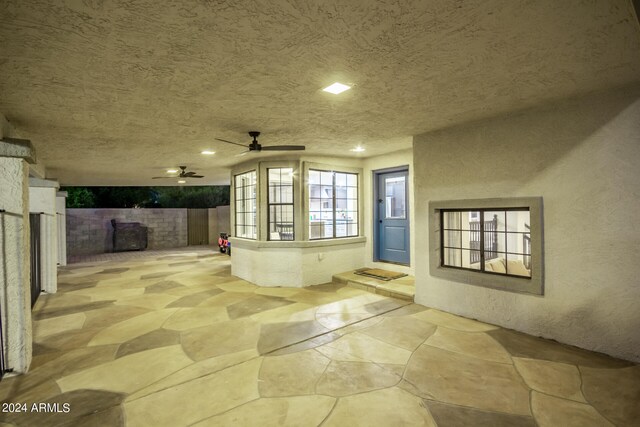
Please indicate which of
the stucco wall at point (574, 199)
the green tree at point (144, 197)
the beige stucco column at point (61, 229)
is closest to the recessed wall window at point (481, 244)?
the stucco wall at point (574, 199)

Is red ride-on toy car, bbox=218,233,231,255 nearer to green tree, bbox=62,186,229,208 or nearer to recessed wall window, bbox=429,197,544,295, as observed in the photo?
recessed wall window, bbox=429,197,544,295

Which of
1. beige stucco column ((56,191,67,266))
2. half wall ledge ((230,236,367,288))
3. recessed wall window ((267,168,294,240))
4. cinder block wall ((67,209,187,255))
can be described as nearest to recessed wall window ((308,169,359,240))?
half wall ledge ((230,236,367,288))

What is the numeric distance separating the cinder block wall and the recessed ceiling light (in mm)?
12971

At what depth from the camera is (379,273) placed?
6266mm

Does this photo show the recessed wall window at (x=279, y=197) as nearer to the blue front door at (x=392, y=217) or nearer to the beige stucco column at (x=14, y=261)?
the blue front door at (x=392, y=217)

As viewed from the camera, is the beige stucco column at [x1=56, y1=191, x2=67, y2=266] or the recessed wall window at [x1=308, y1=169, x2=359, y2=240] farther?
the beige stucco column at [x1=56, y1=191, x2=67, y2=266]

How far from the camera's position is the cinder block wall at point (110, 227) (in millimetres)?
11844

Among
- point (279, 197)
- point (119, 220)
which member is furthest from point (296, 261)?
point (119, 220)

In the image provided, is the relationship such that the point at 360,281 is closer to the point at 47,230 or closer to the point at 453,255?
the point at 453,255

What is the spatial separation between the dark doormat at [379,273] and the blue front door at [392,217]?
30 cm

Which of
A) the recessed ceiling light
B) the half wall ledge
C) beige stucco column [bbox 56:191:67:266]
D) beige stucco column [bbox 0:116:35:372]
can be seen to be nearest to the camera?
the recessed ceiling light

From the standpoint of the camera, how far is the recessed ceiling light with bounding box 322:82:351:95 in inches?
109

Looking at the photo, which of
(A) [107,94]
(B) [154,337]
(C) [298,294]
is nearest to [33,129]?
(A) [107,94]

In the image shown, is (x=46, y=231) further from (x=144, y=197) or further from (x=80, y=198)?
(x=144, y=197)
